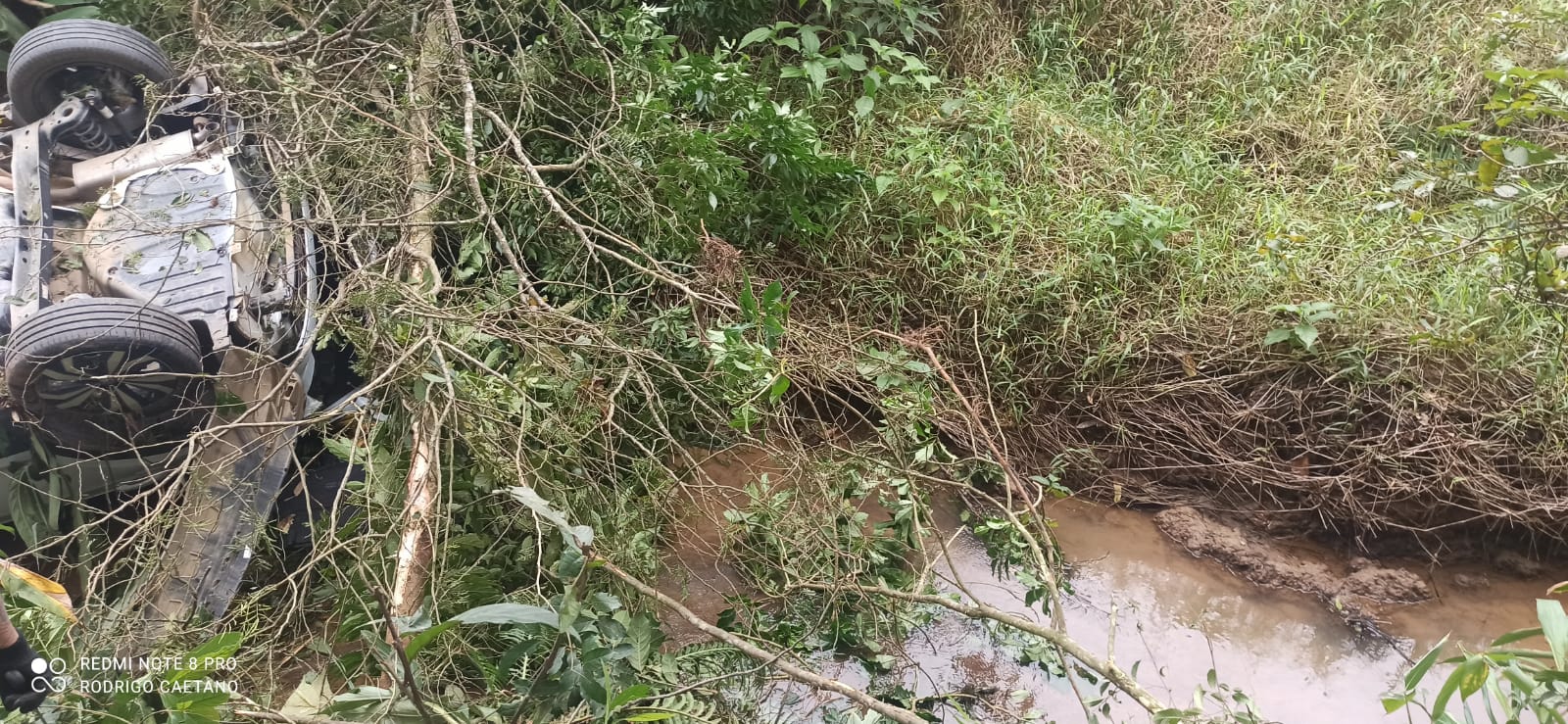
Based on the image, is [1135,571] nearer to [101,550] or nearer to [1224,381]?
[1224,381]

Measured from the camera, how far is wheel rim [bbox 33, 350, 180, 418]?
2.33 metres

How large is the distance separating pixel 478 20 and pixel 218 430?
91.6 inches

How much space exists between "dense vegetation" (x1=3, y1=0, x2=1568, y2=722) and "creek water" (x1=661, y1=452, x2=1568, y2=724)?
0.45 feet

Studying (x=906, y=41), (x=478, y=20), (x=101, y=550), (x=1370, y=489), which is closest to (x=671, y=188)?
(x=478, y=20)

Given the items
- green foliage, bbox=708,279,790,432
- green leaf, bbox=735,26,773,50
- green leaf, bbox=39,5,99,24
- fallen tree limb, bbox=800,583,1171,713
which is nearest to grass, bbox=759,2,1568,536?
green leaf, bbox=735,26,773,50

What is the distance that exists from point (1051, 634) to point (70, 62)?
155 inches

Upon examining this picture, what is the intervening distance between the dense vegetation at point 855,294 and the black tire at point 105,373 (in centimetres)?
47

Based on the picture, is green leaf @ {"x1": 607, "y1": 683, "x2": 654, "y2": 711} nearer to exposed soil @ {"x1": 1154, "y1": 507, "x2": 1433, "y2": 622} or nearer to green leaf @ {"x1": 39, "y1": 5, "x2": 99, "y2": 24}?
exposed soil @ {"x1": 1154, "y1": 507, "x2": 1433, "y2": 622}

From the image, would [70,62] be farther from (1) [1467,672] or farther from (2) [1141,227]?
(1) [1467,672]

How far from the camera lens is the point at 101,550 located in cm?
230

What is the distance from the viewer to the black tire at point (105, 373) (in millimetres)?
2303

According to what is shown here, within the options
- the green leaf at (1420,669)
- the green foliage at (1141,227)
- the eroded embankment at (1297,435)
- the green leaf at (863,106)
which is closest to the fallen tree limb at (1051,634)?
the green leaf at (1420,669)

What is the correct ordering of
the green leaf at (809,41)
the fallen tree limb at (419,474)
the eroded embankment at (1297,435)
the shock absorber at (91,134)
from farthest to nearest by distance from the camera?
the green leaf at (809,41) < the eroded embankment at (1297,435) < the shock absorber at (91,134) < the fallen tree limb at (419,474)

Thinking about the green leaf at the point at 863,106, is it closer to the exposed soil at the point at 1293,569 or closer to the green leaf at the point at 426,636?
the exposed soil at the point at 1293,569
